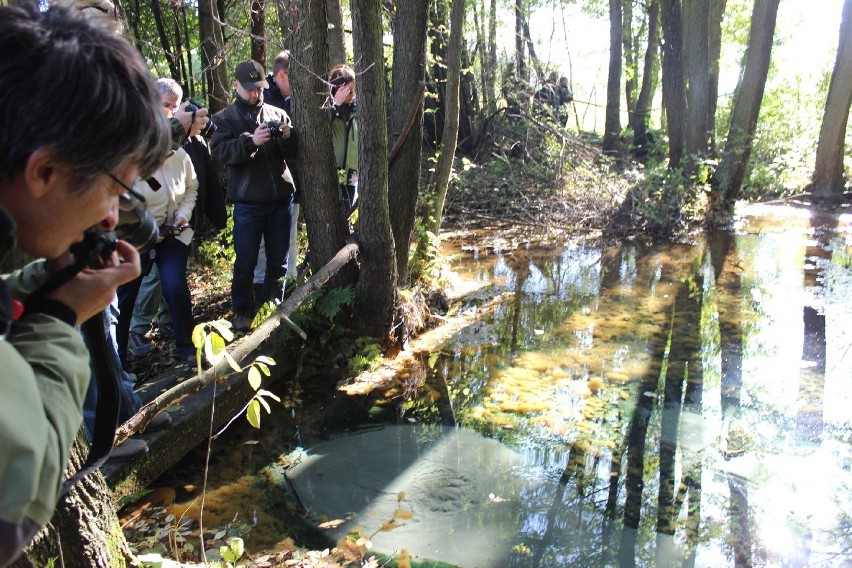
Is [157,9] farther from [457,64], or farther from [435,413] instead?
[435,413]

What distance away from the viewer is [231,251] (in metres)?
6.93

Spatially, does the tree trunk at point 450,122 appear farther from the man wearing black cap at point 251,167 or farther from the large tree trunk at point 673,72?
the large tree trunk at point 673,72

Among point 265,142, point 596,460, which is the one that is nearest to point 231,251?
point 265,142

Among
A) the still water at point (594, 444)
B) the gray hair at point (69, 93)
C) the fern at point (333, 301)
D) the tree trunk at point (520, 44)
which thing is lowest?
the still water at point (594, 444)

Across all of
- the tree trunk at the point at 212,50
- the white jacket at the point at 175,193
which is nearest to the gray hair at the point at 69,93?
the white jacket at the point at 175,193

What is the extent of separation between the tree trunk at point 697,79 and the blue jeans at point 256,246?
8939mm

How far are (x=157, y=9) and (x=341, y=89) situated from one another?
17.6 feet

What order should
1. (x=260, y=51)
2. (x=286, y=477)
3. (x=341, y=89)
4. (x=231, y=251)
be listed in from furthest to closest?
(x=260, y=51), (x=231, y=251), (x=341, y=89), (x=286, y=477)

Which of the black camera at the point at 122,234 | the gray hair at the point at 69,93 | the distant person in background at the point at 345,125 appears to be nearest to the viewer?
the gray hair at the point at 69,93

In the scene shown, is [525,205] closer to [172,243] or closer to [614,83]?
[172,243]

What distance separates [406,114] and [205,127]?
66.5 inches

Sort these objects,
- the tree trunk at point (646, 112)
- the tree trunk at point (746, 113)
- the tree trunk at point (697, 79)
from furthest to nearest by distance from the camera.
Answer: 1. the tree trunk at point (646, 112)
2. the tree trunk at point (697, 79)
3. the tree trunk at point (746, 113)

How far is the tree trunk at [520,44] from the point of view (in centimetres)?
1297

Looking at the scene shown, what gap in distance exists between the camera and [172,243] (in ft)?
14.4
